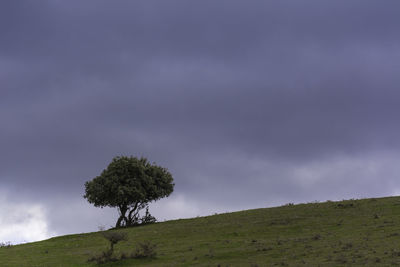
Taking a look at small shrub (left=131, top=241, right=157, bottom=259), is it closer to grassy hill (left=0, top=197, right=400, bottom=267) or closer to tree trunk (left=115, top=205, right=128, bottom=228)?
grassy hill (left=0, top=197, right=400, bottom=267)

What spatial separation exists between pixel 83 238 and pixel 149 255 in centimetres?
2298

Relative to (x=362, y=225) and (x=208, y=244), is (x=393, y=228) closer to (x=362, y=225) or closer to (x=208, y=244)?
(x=362, y=225)

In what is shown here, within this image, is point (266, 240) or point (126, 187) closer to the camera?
point (266, 240)

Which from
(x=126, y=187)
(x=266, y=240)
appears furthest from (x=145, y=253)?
(x=126, y=187)

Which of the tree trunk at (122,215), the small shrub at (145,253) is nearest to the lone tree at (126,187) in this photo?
the tree trunk at (122,215)

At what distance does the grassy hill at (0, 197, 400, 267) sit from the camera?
35.0 m

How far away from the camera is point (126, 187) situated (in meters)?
74.9

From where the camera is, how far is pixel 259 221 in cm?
5591

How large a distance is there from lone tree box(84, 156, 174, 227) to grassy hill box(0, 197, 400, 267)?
425 inches

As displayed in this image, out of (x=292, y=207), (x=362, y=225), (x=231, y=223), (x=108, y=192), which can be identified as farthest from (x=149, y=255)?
(x=108, y=192)

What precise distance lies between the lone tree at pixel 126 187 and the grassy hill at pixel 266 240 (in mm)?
10785

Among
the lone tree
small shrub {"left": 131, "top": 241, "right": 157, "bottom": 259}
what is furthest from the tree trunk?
small shrub {"left": 131, "top": 241, "right": 157, "bottom": 259}

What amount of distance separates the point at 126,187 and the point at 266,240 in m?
35.0

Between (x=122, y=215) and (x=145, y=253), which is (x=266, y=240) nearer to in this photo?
(x=145, y=253)
